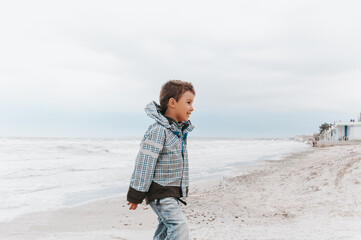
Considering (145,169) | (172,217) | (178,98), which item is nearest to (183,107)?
(178,98)

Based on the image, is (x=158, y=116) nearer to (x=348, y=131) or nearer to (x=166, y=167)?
(x=166, y=167)

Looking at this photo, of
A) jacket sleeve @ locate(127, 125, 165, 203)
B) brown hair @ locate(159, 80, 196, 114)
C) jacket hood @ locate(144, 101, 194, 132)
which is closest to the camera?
jacket sleeve @ locate(127, 125, 165, 203)

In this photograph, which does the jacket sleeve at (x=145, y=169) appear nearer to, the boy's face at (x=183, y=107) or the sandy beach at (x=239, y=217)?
the boy's face at (x=183, y=107)

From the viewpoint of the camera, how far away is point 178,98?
2902 millimetres

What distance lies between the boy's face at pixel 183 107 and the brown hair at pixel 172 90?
3 centimetres

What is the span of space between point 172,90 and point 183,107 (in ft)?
0.59

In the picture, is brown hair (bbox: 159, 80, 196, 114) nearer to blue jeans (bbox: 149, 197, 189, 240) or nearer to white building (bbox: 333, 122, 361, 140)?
blue jeans (bbox: 149, 197, 189, 240)

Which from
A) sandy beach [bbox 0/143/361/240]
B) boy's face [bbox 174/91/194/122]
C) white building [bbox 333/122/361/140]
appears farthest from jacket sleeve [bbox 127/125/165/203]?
white building [bbox 333/122/361/140]

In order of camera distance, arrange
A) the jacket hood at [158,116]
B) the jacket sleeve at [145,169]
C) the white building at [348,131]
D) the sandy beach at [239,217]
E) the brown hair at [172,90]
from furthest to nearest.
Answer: the white building at [348,131] < the sandy beach at [239,217] < the brown hair at [172,90] < the jacket hood at [158,116] < the jacket sleeve at [145,169]

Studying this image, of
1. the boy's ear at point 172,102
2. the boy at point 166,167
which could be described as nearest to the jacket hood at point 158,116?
the boy at point 166,167

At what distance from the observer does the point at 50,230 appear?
204 inches

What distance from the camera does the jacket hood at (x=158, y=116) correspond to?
9.12 feet

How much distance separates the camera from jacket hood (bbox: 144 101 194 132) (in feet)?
9.12

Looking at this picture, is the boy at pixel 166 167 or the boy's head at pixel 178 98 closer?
the boy at pixel 166 167
